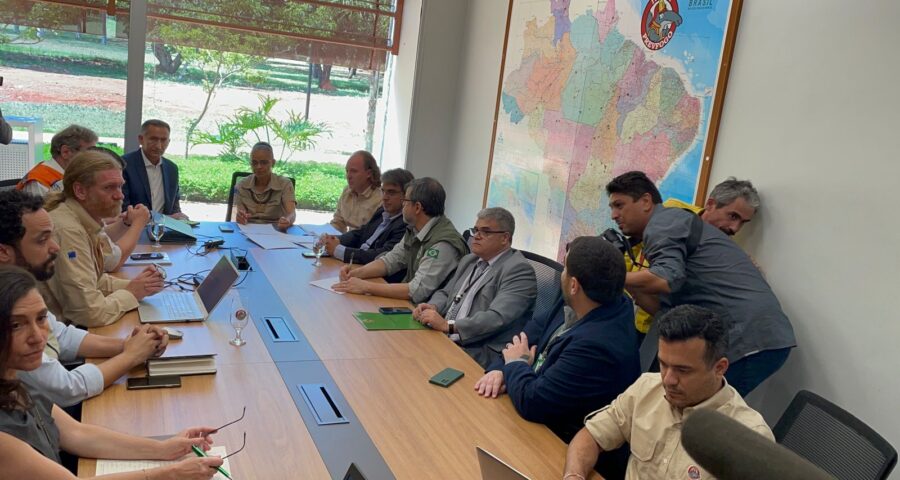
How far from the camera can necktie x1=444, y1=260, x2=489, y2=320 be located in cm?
353

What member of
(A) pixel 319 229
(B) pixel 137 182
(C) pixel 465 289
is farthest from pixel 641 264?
(B) pixel 137 182

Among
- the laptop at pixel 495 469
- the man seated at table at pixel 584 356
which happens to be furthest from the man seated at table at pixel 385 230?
the laptop at pixel 495 469

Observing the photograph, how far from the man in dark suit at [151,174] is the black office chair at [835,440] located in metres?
4.28

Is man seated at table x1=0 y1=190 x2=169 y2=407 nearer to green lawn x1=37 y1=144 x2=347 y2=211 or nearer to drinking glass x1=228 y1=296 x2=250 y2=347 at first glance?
drinking glass x1=228 y1=296 x2=250 y2=347

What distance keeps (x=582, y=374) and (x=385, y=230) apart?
2.44 meters

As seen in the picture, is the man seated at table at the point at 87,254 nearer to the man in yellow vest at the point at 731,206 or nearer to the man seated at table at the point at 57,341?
the man seated at table at the point at 57,341

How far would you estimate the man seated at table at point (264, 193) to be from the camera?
534 centimetres

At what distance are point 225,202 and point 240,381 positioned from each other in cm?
467

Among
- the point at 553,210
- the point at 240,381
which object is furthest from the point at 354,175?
the point at 240,381

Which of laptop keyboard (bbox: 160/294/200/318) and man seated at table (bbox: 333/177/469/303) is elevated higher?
man seated at table (bbox: 333/177/469/303)

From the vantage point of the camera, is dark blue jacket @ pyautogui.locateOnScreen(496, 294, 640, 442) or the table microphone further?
dark blue jacket @ pyautogui.locateOnScreen(496, 294, 640, 442)

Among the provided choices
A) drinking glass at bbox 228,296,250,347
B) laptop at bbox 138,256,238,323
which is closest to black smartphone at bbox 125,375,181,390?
drinking glass at bbox 228,296,250,347

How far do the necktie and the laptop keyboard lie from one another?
46.9 inches

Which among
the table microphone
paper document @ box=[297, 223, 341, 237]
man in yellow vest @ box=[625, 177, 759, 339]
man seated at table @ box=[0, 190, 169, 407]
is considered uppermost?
the table microphone
